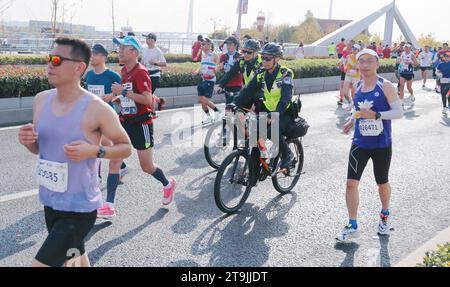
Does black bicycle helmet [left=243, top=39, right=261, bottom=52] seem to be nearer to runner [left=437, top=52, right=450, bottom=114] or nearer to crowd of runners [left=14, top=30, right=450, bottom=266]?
crowd of runners [left=14, top=30, right=450, bottom=266]

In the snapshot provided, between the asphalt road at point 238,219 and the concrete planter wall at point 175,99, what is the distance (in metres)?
1.81

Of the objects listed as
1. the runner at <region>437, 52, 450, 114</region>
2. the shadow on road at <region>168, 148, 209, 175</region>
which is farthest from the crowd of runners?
the runner at <region>437, 52, 450, 114</region>

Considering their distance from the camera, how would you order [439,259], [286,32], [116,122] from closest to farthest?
[116,122] < [439,259] < [286,32]

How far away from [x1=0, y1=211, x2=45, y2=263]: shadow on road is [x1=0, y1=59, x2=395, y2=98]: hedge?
21.3 ft

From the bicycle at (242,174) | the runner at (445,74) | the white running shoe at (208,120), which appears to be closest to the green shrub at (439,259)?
the bicycle at (242,174)

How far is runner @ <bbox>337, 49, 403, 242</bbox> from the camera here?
5262 millimetres

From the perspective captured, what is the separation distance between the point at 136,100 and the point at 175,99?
884cm

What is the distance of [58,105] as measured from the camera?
10.8 ft

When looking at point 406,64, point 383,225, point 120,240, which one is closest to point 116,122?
point 120,240

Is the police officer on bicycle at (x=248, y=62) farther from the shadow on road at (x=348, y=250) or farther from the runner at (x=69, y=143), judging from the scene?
the runner at (x=69, y=143)

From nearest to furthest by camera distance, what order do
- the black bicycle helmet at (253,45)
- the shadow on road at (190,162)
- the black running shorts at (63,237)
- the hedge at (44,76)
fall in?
the black running shorts at (63,237), the shadow on road at (190,162), the black bicycle helmet at (253,45), the hedge at (44,76)

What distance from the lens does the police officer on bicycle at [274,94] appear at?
628cm

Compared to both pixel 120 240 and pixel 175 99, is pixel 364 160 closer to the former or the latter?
pixel 120 240

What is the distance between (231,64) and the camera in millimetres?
10797
